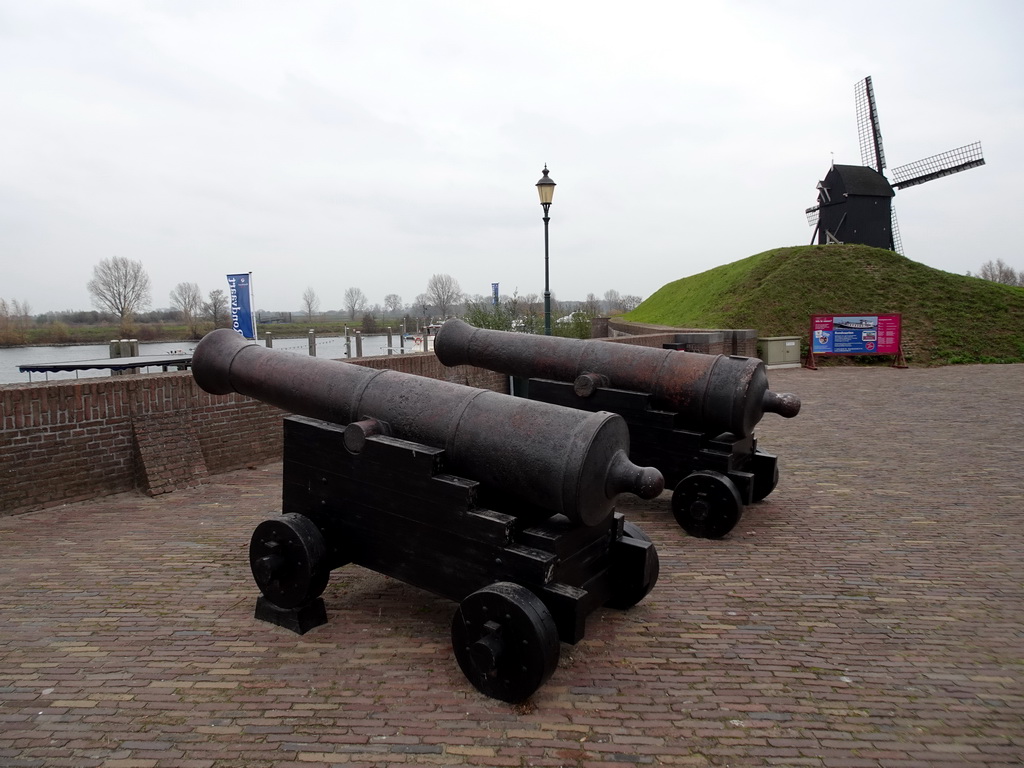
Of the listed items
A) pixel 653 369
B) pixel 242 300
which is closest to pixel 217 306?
pixel 242 300

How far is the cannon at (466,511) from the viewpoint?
3062 mm

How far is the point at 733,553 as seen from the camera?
16.3 feet

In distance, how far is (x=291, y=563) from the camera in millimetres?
3727

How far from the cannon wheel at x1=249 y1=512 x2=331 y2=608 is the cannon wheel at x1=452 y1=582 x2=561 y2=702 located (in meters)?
1.05

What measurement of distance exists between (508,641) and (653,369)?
3.43 m

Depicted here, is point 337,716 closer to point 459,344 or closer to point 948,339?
point 459,344

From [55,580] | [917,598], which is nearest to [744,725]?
[917,598]

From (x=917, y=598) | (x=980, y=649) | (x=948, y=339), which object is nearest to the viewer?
(x=980, y=649)

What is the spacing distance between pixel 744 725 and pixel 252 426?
652 cm

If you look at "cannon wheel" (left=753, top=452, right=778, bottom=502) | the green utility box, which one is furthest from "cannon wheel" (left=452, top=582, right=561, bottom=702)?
the green utility box

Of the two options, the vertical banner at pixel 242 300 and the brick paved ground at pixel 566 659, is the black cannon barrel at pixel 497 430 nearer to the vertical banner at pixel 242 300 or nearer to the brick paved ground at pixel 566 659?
the brick paved ground at pixel 566 659

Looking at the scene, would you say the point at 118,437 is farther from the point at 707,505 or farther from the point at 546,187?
the point at 546,187

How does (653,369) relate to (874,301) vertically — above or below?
below

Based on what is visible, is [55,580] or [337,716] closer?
[337,716]
